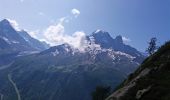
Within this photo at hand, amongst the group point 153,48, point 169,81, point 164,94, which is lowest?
point 164,94

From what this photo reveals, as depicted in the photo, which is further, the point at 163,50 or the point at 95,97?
the point at 95,97

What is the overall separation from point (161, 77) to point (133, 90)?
6758mm

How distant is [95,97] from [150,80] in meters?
70.8

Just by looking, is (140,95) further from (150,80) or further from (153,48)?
(153,48)

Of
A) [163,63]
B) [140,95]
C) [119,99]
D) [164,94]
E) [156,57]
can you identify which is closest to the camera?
[164,94]

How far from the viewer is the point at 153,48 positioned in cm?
18038

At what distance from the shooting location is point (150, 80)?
2859 inches

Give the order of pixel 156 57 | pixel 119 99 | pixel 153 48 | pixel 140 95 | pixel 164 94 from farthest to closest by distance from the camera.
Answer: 1. pixel 153 48
2. pixel 156 57
3. pixel 119 99
4. pixel 140 95
5. pixel 164 94

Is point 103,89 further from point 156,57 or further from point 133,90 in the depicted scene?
point 133,90

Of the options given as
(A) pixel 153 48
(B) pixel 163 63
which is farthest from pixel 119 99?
(A) pixel 153 48

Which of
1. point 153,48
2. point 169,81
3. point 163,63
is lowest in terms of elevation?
point 169,81

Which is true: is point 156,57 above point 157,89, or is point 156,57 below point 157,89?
above

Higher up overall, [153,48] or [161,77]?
[153,48]

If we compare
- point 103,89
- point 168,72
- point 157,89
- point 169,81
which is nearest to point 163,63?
point 168,72
